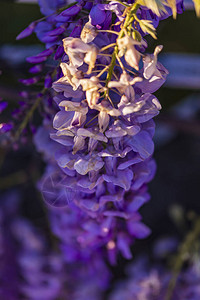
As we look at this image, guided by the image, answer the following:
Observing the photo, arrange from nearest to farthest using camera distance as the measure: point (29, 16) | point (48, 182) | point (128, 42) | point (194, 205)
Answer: point (128, 42)
point (48, 182)
point (29, 16)
point (194, 205)

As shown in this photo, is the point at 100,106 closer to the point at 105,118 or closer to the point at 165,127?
the point at 105,118

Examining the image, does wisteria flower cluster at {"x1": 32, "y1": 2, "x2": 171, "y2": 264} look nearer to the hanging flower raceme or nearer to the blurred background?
the hanging flower raceme

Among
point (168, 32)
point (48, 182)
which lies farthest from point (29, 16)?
point (48, 182)

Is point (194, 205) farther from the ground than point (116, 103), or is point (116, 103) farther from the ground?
point (116, 103)

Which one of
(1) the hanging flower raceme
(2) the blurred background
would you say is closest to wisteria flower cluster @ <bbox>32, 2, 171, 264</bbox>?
(1) the hanging flower raceme

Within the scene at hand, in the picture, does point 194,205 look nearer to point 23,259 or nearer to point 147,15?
point 23,259

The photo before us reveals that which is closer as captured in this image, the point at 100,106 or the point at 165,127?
the point at 100,106

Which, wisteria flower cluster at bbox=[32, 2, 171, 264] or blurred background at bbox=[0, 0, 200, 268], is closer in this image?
wisteria flower cluster at bbox=[32, 2, 171, 264]

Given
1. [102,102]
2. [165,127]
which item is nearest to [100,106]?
[102,102]
